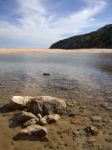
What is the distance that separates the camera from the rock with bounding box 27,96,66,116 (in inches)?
320

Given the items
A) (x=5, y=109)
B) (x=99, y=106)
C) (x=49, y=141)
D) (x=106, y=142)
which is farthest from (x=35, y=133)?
(x=99, y=106)

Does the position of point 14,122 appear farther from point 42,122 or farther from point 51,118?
point 51,118

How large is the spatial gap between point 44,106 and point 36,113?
0.36 m

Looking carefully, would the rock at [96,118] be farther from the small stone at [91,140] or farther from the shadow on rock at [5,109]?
the shadow on rock at [5,109]

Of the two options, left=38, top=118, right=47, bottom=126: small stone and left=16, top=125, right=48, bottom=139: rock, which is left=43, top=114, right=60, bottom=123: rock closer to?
left=38, top=118, right=47, bottom=126: small stone

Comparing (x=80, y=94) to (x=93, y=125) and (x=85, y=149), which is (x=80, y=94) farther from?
(x=85, y=149)

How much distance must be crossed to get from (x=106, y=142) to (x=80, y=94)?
4880 mm

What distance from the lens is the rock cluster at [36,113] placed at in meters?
6.48

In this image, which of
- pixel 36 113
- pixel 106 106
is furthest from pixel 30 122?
pixel 106 106

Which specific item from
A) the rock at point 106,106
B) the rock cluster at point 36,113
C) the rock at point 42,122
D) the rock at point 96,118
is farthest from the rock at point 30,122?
the rock at point 106,106

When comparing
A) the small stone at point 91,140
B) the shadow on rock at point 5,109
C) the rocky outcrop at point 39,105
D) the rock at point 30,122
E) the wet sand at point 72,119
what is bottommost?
the small stone at point 91,140

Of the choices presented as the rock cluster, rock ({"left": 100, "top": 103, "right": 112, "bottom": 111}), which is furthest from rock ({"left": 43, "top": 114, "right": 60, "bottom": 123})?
rock ({"left": 100, "top": 103, "right": 112, "bottom": 111})

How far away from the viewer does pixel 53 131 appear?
6938mm

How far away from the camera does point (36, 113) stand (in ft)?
26.5
